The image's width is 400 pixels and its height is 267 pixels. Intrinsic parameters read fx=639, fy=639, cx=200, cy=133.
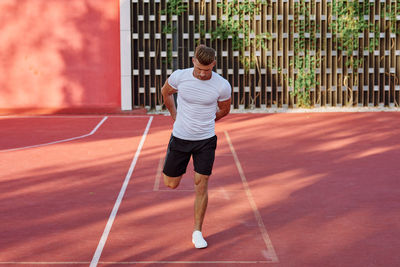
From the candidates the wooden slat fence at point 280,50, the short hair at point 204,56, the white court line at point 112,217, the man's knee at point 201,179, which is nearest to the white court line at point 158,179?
the white court line at point 112,217

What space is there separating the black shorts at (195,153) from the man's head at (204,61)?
2.01 feet

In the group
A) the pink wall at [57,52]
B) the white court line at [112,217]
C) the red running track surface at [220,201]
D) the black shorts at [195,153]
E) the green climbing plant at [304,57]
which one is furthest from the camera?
the green climbing plant at [304,57]

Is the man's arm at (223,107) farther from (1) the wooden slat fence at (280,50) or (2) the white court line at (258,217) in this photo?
(1) the wooden slat fence at (280,50)

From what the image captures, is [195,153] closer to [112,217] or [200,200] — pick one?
[200,200]

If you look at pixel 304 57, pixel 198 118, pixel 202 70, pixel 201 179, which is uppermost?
pixel 202 70

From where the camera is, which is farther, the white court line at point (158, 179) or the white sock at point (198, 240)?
the white court line at point (158, 179)

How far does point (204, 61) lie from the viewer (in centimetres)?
528

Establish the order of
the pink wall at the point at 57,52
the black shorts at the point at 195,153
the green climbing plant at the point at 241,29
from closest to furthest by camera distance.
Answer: the black shorts at the point at 195,153
the pink wall at the point at 57,52
the green climbing plant at the point at 241,29

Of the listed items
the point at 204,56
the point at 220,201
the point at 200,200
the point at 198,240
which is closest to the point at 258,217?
the point at 220,201

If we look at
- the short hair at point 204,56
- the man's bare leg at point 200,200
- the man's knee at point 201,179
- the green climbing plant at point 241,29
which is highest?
the green climbing plant at point 241,29

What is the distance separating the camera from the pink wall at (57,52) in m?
16.3

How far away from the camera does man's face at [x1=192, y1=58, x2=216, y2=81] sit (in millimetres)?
5328

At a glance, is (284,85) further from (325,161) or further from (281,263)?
(281,263)

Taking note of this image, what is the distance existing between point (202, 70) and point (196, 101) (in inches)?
11.4
